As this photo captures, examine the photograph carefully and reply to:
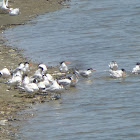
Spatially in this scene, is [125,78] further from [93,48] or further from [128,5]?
[128,5]

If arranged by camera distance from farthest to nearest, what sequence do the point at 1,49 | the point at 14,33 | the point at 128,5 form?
the point at 128,5
the point at 14,33
the point at 1,49

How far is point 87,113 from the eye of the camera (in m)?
12.6

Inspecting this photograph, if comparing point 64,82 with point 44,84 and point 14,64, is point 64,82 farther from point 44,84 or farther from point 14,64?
point 14,64

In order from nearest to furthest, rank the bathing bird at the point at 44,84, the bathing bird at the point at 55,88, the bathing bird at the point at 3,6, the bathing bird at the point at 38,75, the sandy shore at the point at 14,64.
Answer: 1. the sandy shore at the point at 14,64
2. the bathing bird at the point at 55,88
3. the bathing bird at the point at 44,84
4. the bathing bird at the point at 38,75
5. the bathing bird at the point at 3,6

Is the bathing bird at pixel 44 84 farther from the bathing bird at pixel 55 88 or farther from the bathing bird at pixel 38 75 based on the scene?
the bathing bird at pixel 38 75

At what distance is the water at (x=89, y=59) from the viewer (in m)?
11.6

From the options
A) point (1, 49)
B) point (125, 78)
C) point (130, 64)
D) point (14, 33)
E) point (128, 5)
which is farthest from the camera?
point (128, 5)

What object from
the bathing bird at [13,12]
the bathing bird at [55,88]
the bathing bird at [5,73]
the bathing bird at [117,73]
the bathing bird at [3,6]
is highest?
the bathing bird at [3,6]

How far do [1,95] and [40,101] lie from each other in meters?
1.06

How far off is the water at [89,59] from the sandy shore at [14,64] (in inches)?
14.0

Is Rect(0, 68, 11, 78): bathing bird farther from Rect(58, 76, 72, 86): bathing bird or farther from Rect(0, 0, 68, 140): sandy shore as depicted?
Rect(58, 76, 72, 86): bathing bird

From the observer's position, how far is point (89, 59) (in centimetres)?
1825

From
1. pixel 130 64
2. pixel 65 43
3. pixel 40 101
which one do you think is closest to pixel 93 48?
pixel 65 43

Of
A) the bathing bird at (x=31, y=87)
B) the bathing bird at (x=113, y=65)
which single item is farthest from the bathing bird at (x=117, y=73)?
the bathing bird at (x=31, y=87)
